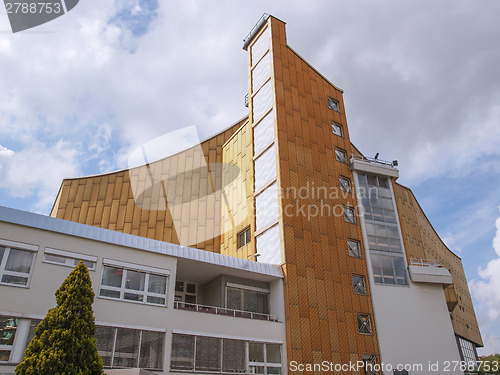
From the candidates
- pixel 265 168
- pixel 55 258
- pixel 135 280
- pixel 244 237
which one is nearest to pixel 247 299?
pixel 244 237

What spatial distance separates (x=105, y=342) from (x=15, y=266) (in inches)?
180

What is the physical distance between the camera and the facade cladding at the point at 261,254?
17.0 m

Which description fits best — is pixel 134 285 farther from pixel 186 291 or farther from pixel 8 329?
pixel 186 291

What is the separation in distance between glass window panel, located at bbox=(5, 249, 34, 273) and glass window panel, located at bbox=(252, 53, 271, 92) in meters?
21.1

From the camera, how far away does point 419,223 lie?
132ft

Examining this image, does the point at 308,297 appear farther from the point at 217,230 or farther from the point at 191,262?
the point at 217,230

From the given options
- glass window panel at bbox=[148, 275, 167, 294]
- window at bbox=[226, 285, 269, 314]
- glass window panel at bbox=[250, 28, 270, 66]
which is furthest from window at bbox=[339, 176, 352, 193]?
glass window panel at bbox=[148, 275, 167, 294]

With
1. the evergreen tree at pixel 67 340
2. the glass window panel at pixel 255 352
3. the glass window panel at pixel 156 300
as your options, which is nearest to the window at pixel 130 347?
the glass window panel at pixel 156 300

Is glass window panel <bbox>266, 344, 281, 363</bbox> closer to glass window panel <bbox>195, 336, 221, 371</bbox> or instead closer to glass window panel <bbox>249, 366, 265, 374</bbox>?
glass window panel <bbox>249, 366, 265, 374</bbox>

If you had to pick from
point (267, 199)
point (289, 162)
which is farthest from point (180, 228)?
point (289, 162)

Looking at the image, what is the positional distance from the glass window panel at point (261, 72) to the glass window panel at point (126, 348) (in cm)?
2100

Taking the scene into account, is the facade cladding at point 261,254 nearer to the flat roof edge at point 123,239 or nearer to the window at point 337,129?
the flat roof edge at point 123,239

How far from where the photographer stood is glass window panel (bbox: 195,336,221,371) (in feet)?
60.2

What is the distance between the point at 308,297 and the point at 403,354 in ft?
22.2
